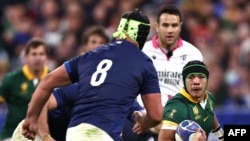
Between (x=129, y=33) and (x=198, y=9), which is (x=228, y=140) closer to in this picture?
(x=129, y=33)

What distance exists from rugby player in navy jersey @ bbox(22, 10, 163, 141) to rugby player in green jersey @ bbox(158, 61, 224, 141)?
42 centimetres

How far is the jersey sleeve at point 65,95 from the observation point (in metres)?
8.85

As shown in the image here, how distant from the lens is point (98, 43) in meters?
11.6

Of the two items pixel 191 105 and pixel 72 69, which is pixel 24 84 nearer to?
pixel 191 105

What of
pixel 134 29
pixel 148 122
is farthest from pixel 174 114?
pixel 134 29

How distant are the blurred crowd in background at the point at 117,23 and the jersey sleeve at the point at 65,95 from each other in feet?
26.9

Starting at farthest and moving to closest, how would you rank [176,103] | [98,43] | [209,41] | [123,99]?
[209,41]
[98,43]
[176,103]
[123,99]

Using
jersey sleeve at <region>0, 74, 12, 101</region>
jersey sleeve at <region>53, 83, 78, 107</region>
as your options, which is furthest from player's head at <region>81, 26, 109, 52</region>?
jersey sleeve at <region>53, 83, 78, 107</region>

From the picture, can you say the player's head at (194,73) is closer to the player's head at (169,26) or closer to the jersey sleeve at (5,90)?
the player's head at (169,26)

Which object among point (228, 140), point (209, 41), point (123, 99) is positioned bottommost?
point (209, 41)

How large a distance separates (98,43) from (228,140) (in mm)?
3190

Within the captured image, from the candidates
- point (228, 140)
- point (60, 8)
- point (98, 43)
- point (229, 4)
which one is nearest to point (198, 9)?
point (229, 4)

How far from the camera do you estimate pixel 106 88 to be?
25.7ft

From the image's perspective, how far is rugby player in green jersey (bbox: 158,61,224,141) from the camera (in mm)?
8594
